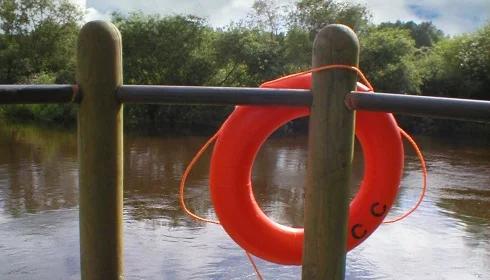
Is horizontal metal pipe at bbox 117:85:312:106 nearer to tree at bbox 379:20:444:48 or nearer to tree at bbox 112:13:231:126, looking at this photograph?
tree at bbox 112:13:231:126

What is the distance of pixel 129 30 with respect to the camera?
59.2ft

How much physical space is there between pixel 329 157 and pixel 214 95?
1.06 ft

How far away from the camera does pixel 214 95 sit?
1384 millimetres

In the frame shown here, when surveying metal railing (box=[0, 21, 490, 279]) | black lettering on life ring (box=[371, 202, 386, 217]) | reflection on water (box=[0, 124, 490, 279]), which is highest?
metal railing (box=[0, 21, 490, 279])

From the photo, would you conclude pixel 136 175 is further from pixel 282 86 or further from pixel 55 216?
pixel 282 86

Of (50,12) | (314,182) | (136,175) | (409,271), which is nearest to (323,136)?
(314,182)

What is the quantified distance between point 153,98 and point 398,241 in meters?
4.35

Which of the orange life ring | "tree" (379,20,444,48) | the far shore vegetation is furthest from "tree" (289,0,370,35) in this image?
"tree" (379,20,444,48)

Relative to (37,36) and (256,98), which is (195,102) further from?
(37,36)

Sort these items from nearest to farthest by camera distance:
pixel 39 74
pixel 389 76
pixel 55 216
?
pixel 55 216, pixel 389 76, pixel 39 74

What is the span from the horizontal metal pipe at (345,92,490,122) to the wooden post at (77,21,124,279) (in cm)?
59

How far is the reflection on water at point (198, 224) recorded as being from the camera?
4.43 meters

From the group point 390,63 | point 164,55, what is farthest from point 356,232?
point 164,55

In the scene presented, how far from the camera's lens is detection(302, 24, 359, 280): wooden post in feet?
4.33
